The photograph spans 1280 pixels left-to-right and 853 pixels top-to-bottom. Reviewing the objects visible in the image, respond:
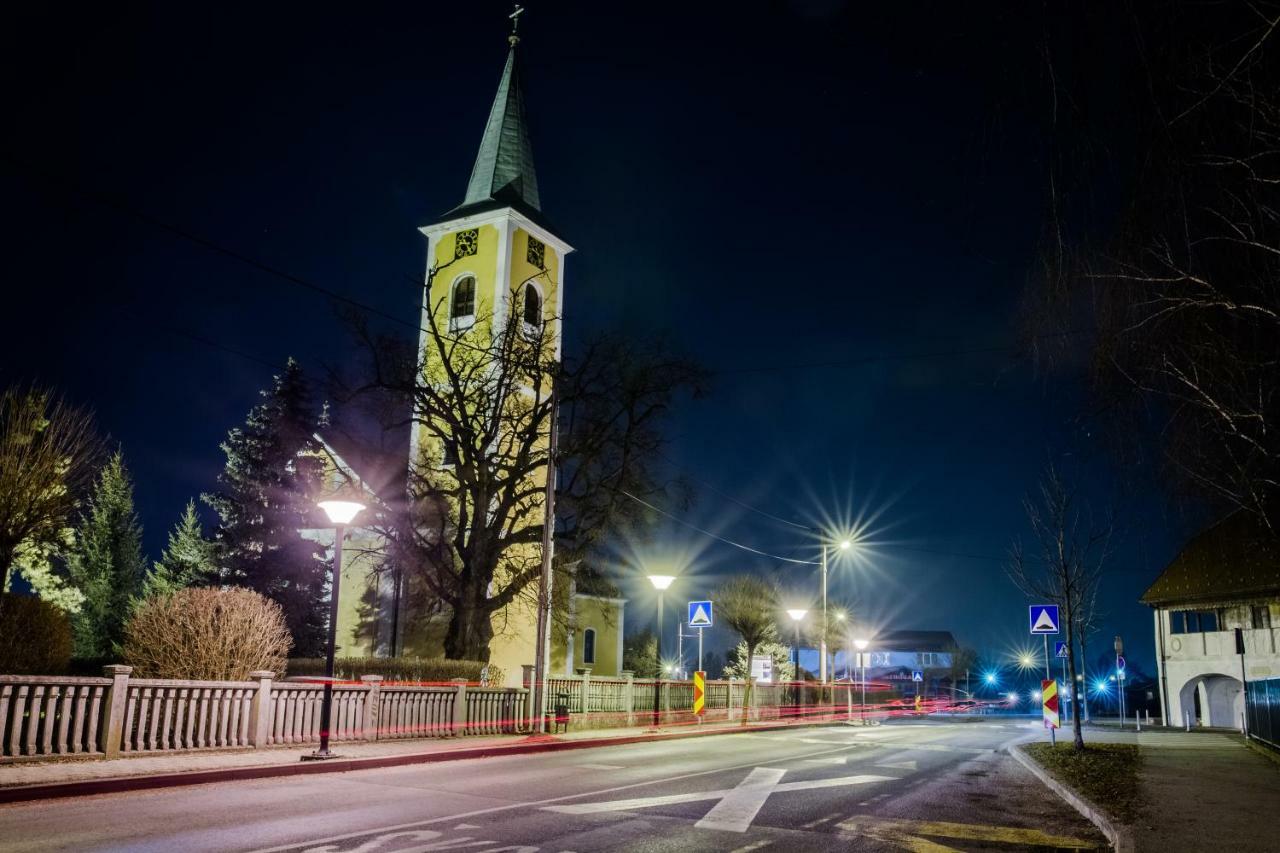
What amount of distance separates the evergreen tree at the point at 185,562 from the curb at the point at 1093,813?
33.4 m

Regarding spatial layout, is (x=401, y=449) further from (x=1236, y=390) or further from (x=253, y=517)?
(x=1236, y=390)

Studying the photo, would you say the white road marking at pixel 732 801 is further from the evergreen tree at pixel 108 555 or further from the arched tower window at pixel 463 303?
the evergreen tree at pixel 108 555

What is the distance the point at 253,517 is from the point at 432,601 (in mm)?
9162

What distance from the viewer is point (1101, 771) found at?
1484 centimetres

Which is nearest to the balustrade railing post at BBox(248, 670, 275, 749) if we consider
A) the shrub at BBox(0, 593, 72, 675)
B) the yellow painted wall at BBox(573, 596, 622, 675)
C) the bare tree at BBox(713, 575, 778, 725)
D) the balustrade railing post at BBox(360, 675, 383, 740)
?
the balustrade railing post at BBox(360, 675, 383, 740)

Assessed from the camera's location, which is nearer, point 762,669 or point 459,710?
point 459,710

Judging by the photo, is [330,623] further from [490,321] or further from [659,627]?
[490,321]

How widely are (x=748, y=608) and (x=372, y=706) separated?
2651cm

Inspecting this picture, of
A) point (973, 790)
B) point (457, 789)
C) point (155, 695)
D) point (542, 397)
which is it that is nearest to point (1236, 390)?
point (973, 790)

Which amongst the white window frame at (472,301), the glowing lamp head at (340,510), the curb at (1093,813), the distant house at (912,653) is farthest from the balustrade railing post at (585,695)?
the distant house at (912,653)

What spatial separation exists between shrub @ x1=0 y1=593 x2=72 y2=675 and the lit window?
82.6ft

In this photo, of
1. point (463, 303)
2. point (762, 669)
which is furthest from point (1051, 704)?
point (463, 303)

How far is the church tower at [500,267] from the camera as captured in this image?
37406 millimetres

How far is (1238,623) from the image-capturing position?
127ft
